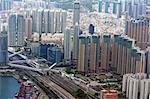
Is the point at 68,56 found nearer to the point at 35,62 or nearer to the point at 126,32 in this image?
the point at 35,62

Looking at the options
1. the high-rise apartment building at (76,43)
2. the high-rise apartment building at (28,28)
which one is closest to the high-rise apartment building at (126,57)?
the high-rise apartment building at (76,43)

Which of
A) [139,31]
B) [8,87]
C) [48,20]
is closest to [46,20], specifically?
[48,20]

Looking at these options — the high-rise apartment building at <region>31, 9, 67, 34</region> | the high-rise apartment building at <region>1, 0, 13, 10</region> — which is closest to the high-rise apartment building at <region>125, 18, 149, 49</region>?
the high-rise apartment building at <region>31, 9, 67, 34</region>

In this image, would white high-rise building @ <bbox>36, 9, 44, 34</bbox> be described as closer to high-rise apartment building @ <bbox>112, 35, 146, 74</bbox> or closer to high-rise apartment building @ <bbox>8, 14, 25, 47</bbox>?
high-rise apartment building @ <bbox>8, 14, 25, 47</bbox>

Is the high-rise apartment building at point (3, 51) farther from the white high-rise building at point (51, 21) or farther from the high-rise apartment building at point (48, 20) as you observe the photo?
the white high-rise building at point (51, 21)


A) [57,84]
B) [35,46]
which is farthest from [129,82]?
[35,46]

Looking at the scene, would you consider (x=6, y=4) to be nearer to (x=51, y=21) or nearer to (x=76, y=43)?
(x=51, y=21)
